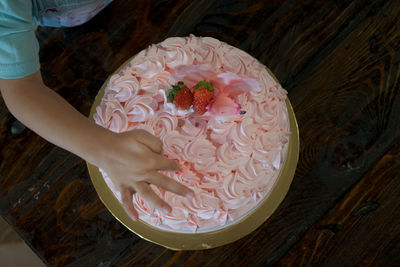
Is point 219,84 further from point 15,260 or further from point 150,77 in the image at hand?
point 15,260

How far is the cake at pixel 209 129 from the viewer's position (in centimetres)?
93

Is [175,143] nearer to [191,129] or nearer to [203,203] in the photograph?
[191,129]

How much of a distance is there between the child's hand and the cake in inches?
8.0

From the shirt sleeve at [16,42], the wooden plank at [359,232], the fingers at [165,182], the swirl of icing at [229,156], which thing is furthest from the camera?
the wooden plank at [359,232]

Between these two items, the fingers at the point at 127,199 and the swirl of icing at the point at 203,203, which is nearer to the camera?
the fingers at the point at 127,199

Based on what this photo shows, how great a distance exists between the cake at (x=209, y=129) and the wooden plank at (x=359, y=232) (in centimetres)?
36

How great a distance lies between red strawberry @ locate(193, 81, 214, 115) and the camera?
2.94 ft

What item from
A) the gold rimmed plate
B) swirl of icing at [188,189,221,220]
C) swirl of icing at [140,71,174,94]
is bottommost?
the gold rimmed plate

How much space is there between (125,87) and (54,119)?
26cm

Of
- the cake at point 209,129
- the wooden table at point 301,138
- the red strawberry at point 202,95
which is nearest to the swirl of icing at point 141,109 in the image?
the cake at point 209,129

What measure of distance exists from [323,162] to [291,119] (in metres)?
0.23

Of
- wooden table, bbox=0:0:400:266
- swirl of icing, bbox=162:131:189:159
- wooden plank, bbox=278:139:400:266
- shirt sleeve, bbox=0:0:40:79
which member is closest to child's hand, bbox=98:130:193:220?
swirl of icing, bbox=162:131:189:159

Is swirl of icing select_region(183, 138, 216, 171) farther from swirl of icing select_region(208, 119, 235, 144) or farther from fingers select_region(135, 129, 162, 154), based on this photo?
fingers select_region(135, 129, 162, 154)

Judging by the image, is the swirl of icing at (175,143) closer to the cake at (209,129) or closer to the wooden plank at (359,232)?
the cake at (209,129)
